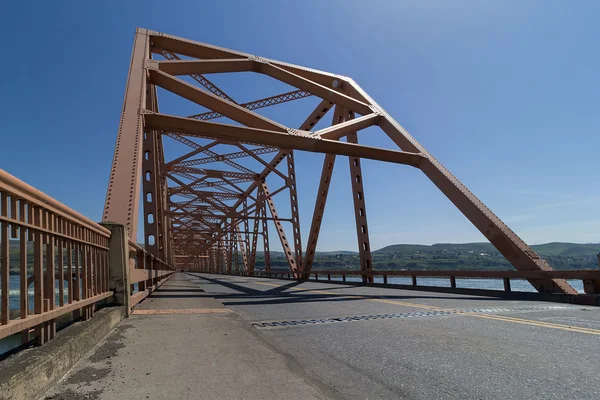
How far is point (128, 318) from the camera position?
6.58 meters

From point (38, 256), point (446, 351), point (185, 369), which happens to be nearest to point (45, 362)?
point (38, 256)

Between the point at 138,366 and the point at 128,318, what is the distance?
10.2ft

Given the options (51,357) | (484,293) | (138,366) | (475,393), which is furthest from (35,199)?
(484,293)

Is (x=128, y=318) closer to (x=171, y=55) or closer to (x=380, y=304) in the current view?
(x=380, y=304)

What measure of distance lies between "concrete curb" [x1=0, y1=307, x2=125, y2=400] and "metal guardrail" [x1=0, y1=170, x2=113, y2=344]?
0.20 meters

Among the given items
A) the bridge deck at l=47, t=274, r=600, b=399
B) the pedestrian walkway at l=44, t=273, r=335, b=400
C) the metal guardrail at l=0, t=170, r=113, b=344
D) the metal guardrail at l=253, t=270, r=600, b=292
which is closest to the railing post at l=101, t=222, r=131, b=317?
the bridge deck at l=47, t=274, r=600, b=399

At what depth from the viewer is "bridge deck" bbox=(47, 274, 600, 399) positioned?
329cm

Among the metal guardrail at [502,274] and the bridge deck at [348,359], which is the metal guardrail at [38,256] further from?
the metal guardrail at [502,274]

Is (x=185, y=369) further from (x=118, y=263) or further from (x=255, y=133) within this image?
(x=255, y=133)

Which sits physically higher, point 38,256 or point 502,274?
point 38,256

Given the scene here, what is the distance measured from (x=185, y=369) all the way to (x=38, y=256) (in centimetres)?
165

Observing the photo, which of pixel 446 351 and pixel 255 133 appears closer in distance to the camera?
pixel 446 351

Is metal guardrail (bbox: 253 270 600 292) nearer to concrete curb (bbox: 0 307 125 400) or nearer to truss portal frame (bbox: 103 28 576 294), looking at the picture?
truss portal frame (bbox: 103 28 576 294)

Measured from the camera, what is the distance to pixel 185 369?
148 inches
